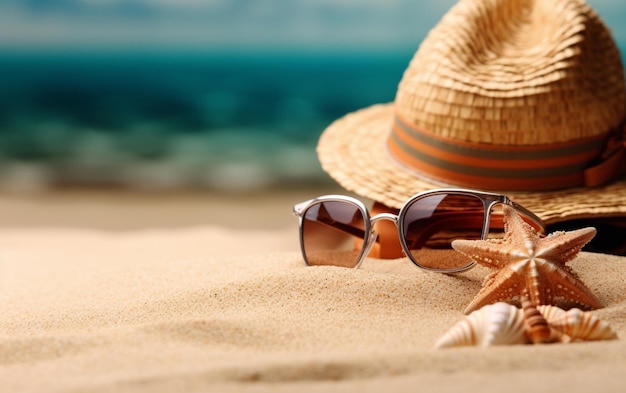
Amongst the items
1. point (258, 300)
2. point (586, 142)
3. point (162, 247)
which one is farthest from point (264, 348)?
point (162, 247)

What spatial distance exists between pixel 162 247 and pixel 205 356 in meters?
1.79

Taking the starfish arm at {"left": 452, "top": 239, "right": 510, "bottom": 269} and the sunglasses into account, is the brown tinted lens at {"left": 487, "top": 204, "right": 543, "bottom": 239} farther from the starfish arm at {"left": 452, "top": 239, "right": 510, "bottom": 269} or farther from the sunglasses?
the starfish arm at {"left": 452, "top": 239, "right": 510, "bottom": 269}

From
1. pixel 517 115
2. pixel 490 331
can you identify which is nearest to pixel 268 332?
pixel 490 331

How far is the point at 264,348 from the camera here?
1.20 meters

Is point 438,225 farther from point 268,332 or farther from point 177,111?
point 177,111

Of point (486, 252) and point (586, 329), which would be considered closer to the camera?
point (586, 329)

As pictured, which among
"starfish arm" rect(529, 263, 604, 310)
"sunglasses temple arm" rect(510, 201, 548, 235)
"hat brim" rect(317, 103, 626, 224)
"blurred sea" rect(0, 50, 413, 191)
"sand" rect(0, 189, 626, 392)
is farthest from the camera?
"blurred sea" rect(0, 50, 413, 191)

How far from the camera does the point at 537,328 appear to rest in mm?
1129

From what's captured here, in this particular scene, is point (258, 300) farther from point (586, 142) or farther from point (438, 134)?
point (586, 142)

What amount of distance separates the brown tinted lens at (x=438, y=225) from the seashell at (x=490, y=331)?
461 mm

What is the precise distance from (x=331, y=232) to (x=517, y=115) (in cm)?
58

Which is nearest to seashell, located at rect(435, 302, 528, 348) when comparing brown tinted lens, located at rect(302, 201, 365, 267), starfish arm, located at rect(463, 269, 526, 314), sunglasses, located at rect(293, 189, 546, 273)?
starfish arm, located at rect(463, 269, 526, 314)

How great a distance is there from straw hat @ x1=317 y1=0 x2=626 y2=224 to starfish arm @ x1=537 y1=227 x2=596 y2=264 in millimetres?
404

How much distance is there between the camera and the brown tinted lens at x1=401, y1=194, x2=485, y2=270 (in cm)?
161
